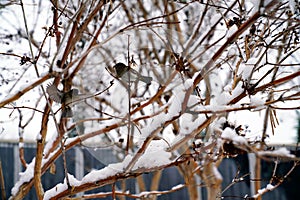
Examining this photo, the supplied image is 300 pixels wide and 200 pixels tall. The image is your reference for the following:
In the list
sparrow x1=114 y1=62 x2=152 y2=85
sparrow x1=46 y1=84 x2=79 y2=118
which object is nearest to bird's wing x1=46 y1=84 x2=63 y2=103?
sparrow x1=46 y1=84 x2=79 y2=118

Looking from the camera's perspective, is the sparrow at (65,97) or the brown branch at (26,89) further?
the brown branch at (26,89)

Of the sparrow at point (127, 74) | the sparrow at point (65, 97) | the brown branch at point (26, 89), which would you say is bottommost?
the sparrow at point (65, 97)

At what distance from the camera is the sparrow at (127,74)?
0.64 metres

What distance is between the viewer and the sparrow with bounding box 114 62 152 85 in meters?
0.64

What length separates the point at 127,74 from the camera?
64cm

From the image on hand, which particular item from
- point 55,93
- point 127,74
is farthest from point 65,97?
point 127,74

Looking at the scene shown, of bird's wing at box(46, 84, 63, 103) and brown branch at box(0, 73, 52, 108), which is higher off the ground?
brown branch at box(0, 73, 52, 108)

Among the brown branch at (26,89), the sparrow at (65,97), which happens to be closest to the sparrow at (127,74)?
the sparrow at (65,97)

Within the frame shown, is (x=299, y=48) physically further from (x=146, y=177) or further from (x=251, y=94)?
(x=146, y=177)

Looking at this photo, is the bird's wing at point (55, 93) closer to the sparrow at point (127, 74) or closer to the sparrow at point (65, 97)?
the sparrow at point (65, 97)

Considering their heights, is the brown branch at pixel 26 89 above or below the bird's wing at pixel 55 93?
above

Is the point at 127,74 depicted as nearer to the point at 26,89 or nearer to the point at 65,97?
the point at 65,97

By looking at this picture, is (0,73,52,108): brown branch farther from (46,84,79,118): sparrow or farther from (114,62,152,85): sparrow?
(114,62,152,85): sparrow

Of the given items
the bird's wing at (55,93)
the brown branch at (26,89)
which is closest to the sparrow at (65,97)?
the bird's wing at (55,93)
